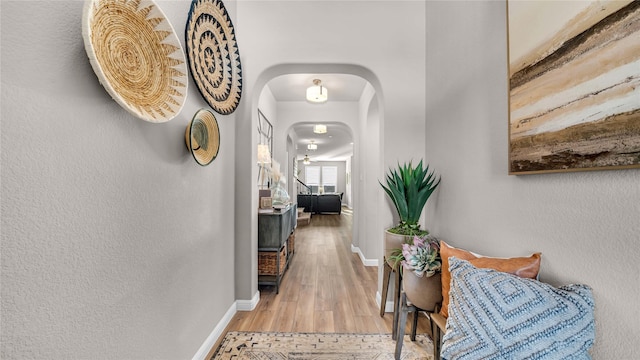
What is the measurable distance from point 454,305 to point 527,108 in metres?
0.93

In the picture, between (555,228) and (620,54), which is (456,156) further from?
(620,54)

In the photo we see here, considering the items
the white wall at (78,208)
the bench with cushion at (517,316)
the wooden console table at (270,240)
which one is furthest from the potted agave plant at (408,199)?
the white wall at (78,208)

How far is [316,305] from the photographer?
2445 mm

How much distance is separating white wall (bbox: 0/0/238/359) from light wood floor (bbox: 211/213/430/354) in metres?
0.90

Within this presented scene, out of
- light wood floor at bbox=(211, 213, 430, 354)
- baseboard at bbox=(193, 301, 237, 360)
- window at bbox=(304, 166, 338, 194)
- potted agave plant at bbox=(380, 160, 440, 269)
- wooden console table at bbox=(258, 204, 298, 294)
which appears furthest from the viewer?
window at bbox=(304, 166, 338, 194)

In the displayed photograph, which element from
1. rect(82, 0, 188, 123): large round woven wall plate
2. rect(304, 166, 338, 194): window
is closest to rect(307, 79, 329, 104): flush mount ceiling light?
rect(82, 0, 188, 123): large round woven wall plate

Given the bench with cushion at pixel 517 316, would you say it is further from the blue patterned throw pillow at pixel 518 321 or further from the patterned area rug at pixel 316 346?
the patterned area rug at pixel 316 346

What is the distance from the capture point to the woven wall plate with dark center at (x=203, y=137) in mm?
1485

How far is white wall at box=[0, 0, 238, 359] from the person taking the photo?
0.67m

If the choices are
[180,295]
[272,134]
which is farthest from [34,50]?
[272,134]

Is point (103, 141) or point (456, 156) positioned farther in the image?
point (456, 156)

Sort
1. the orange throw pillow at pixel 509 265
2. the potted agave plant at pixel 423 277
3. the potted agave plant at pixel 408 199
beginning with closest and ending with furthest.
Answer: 1. the orange throw pillow at pixel 509 265
2. the potted agave plant at pixel 423 277
3. the potted agave plant at pixel 408 199

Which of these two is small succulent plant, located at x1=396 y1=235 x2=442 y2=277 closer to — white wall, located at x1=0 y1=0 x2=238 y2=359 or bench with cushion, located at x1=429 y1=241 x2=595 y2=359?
bench with cushion, located at x1=429 y1=241 x2=595 y2=359

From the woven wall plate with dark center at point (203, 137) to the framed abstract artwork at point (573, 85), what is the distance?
1715mm
